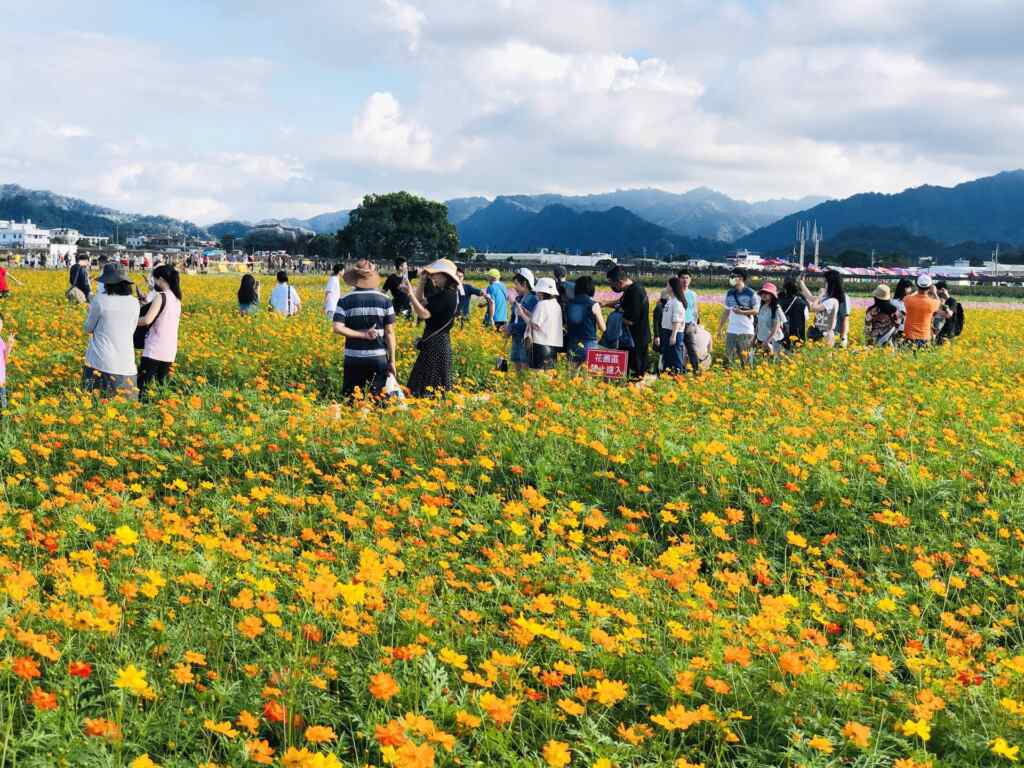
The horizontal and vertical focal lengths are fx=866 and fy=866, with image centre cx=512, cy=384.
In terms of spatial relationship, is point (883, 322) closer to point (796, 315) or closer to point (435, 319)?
point (796, 315)

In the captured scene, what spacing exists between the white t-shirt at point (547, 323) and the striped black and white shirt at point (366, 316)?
9.37 feet

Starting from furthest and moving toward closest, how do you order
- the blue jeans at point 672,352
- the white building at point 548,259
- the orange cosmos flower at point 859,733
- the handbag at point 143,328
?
the white building at point 548,259, the blue jeans at point 672,352, the handbag at point 143,328, the orange cosmos flower at point 859,733

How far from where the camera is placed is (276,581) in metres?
3.81

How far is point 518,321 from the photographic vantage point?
10.4 meters

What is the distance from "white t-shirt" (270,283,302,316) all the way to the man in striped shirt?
816 cm

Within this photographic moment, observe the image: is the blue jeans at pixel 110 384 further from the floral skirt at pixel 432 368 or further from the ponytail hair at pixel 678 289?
the ponytail hair at pixel 678 289

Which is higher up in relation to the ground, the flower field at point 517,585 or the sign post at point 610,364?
the sign post at point 610,364

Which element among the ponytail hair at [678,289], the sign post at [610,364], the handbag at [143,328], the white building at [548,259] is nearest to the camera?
the handbag at [143,328]

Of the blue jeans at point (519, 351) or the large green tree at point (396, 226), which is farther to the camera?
the large green tree at point (396, 226)

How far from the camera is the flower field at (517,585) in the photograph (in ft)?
9.05

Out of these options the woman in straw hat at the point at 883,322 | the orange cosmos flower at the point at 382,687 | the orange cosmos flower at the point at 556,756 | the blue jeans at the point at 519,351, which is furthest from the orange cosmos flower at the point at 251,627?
the woman in straw hat at the point at 883,322

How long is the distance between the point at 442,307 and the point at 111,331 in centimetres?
297

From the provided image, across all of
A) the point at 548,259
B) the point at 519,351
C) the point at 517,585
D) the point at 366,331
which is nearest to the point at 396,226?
the point at 548,259

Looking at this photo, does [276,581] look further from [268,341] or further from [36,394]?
[268,341]
